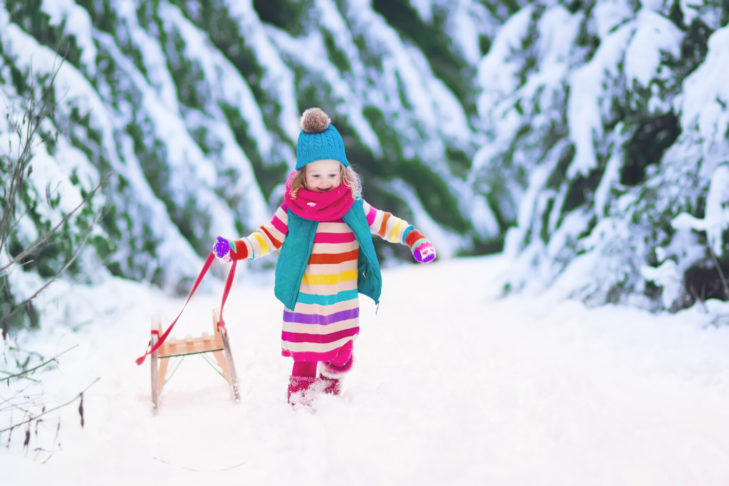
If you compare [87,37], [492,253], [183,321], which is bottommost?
[492,253]

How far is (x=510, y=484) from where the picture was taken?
5.40 feet

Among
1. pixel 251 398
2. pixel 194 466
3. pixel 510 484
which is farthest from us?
pixel 251 398

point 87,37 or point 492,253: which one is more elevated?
point 87,37

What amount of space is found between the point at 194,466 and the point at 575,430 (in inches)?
51.6

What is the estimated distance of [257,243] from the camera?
7.32 ft

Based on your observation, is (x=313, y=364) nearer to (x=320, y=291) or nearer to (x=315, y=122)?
(x=320, y=291)

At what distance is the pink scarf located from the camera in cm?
216

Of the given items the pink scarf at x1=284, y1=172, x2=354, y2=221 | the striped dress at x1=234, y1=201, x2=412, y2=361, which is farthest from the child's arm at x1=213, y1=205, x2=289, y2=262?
the pink scarf at x1=284, y1=172, x2=354, y2=221

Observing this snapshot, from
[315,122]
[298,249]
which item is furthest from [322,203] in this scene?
[315,122]

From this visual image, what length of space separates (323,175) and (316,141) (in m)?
0.13

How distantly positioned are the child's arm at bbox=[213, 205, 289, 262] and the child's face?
0.19 meters

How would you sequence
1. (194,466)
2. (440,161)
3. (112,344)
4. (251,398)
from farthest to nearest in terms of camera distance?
(440,161), (112,344), (251,398), (194,466)

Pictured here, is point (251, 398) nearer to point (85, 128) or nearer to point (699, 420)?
point (699, 420)

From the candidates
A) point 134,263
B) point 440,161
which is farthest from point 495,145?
point 134,263
